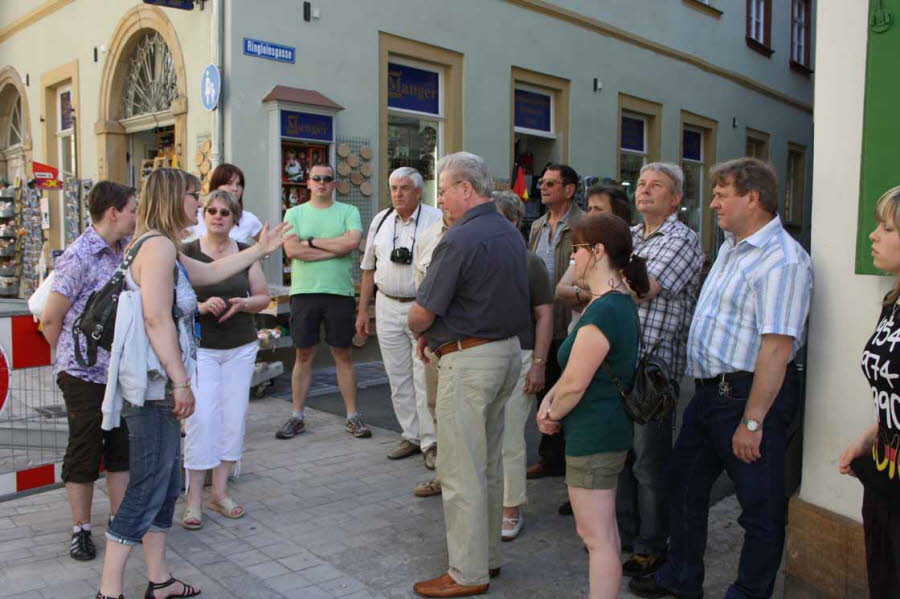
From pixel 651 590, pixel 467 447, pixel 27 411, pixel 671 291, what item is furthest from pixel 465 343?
pixel 27 411

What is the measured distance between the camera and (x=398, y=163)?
983 centimetres

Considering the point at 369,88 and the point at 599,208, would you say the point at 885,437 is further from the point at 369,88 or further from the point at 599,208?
the point at 369,88

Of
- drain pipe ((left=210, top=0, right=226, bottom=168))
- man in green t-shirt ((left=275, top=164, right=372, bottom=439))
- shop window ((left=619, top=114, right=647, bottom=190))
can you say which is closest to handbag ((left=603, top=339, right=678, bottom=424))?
man in green t-shirt ((left=275, top=164, right=372, bottom=439))

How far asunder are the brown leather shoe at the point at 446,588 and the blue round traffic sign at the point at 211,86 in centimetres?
599

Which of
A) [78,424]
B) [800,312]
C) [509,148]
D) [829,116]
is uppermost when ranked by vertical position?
[509,148]

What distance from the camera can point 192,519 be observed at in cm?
430

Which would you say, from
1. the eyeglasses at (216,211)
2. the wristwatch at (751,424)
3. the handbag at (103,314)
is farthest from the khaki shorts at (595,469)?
the eyeglasses at (216,211)

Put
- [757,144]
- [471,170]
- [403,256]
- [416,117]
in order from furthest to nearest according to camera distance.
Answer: [757,144], [416,117], [403,256], [471,170]

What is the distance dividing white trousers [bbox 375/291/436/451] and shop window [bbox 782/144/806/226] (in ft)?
51.6

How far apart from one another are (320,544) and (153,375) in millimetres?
1406

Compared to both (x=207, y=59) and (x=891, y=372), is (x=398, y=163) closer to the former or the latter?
(x=207, y=59)

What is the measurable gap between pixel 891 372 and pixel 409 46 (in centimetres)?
820

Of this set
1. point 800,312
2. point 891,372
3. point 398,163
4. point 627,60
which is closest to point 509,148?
point 398,163

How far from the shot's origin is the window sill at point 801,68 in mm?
18341
